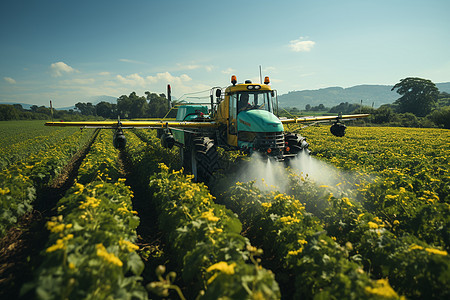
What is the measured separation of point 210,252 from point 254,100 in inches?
239

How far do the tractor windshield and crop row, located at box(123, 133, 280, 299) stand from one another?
381cm

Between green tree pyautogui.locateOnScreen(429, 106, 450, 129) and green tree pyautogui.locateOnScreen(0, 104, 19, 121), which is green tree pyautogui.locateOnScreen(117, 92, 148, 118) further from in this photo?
green tree pyautogui.locateOnScreen(429, 106, 450, 129)

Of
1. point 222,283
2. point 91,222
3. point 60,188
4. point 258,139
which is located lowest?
point 60,188

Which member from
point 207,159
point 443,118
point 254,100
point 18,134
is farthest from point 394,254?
point 443,118

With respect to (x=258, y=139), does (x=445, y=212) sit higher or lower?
lower

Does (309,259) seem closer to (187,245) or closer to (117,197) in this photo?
(187,245)

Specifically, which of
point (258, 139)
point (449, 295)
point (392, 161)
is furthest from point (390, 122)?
point (449, 295)

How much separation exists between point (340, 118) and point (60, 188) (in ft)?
39.6

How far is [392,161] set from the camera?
10.7m

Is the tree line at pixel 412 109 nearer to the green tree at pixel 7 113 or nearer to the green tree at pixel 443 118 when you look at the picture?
the green tree at pixel 443 118

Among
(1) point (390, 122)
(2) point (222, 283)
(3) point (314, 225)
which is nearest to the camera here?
(2) point (222, 283)

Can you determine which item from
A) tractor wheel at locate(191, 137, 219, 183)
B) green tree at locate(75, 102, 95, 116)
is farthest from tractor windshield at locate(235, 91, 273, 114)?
green tree at locate(75, 102, 95, 116)

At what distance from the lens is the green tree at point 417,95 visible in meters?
61.0

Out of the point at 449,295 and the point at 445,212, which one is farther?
the point at 445,212
